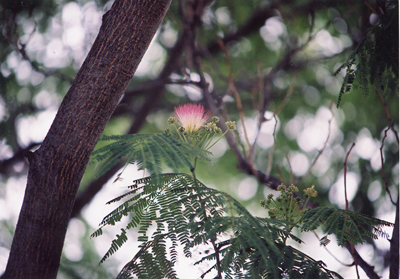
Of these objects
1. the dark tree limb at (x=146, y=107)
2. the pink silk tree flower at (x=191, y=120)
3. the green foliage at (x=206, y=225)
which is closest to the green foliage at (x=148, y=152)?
the green foliage at (x=206, y=225)

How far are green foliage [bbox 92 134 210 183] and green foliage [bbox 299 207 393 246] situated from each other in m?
0.25

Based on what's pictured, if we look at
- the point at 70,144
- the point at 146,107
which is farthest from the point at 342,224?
the point at 146,107

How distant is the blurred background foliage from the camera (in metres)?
1.63

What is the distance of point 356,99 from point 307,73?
0.32m

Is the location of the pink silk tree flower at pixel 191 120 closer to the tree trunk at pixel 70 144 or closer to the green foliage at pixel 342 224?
the tree trunk at pixel 70 144

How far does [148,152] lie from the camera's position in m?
0.48

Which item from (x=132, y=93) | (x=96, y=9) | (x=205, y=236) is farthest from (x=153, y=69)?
(x=205, y=236)

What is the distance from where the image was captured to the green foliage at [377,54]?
2.70 feet

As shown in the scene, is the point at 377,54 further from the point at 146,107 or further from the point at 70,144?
the point at 146,107

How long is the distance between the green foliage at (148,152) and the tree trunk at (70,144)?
18cm

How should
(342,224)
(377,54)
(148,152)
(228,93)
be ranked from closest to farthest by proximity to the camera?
(148,152) < (342,224) < (377,54) < (228,93)

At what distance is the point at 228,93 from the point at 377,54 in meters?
1.02

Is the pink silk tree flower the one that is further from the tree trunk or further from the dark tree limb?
the dark tree limb

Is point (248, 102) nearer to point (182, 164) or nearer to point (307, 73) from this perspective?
point (307, 73)
